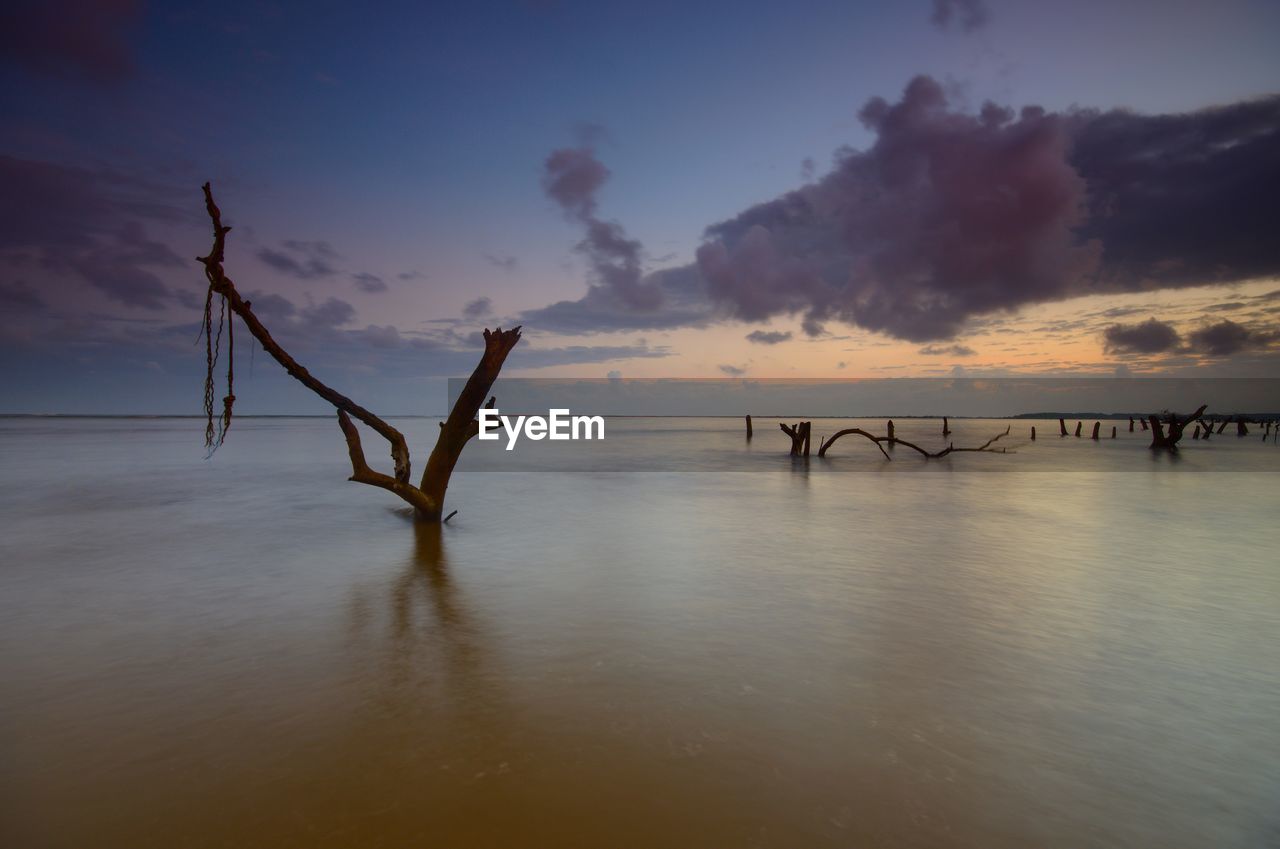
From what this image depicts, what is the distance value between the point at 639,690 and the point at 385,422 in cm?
919

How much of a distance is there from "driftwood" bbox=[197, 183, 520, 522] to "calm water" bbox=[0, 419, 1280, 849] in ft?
4.52

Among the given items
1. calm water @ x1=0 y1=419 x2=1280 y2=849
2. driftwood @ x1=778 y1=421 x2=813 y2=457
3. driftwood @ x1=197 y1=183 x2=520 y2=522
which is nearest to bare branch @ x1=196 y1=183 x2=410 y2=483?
driftwood @ x1=197 y1=183 x2=520 y2=522

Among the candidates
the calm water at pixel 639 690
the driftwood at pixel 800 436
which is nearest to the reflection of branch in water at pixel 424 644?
the calm water at pixel 639 690

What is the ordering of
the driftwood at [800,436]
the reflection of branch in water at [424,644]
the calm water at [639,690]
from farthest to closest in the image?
the driftwood at [800,436], the reflection of branch in water at [424,644], the calm water at [639,690]

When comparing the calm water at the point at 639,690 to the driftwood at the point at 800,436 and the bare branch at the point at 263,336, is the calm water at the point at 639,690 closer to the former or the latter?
the bare branch at the point at 263,336

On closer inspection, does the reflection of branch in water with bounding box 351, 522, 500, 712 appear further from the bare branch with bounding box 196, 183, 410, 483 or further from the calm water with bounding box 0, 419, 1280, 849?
the bare branch with bounding box 196, 183, 410, 483

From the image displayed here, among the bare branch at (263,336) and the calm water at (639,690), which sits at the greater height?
the bare branch at (263,336)

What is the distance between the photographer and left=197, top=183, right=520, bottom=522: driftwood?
9.94 meters

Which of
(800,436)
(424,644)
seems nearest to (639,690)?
(424,644)

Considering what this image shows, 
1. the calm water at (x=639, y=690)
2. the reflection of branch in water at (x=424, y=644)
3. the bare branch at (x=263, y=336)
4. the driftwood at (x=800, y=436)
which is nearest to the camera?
the calm water at (x=639, y=690)

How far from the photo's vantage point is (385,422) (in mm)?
12797

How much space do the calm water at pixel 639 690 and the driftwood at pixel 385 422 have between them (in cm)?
138

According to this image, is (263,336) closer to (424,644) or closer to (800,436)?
(424,644)

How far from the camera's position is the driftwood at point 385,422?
994 cm
